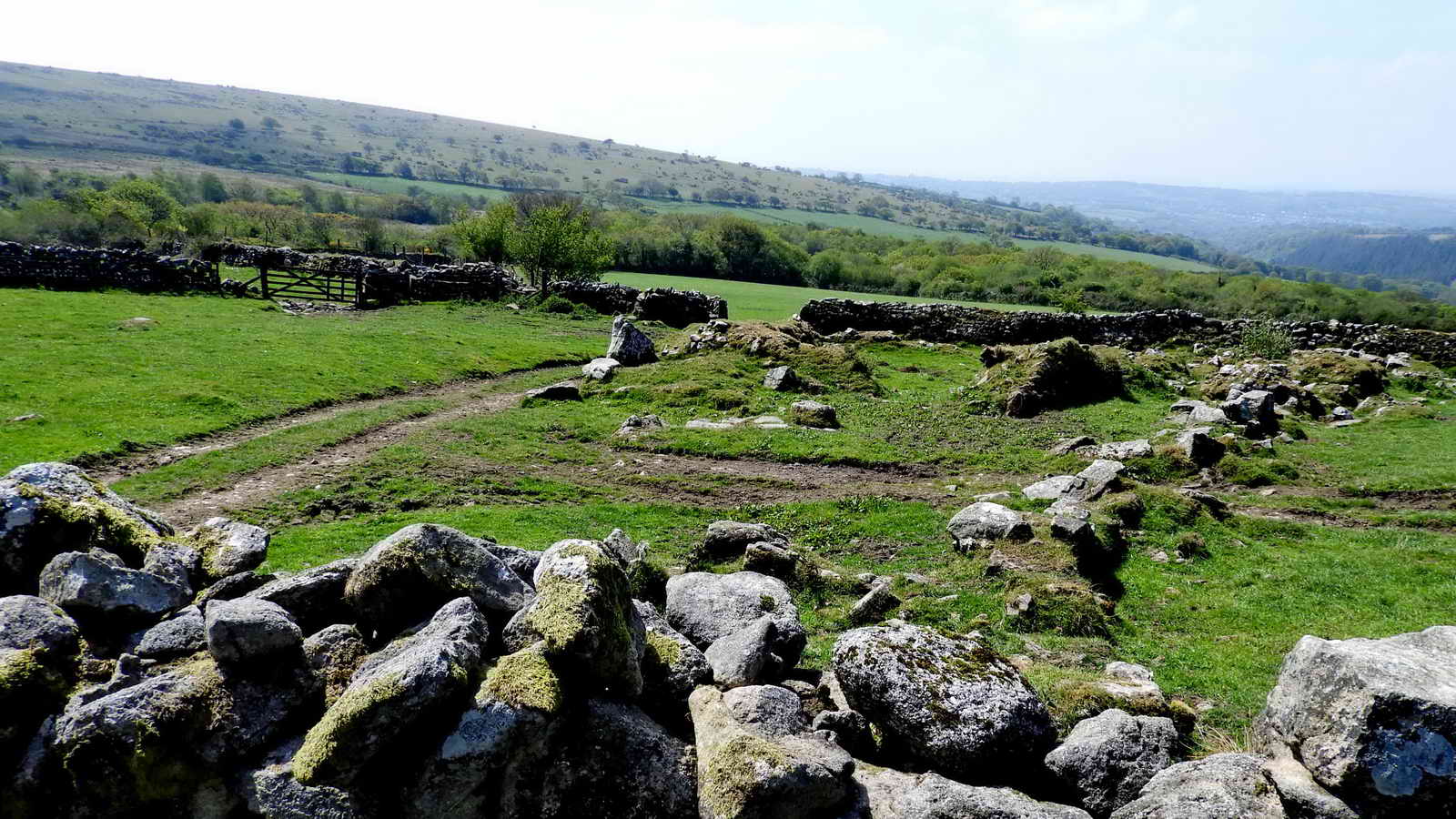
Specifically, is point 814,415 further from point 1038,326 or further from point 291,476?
point 1038,326

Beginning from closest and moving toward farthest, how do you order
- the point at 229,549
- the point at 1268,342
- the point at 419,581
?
1. the point at 419,581
2. the point at 229,549
3. the point at 1268,342

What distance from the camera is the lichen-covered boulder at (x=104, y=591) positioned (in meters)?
8.05

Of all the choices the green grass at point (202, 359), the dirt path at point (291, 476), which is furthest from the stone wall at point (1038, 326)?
the dirt path at point (291, 476)

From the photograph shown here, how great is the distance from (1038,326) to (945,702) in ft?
149

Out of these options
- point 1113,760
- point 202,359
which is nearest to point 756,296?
point 202,359

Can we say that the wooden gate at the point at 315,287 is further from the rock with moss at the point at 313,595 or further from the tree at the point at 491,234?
the rock with moss at the point at 313,595

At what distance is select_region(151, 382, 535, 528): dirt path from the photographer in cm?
1833

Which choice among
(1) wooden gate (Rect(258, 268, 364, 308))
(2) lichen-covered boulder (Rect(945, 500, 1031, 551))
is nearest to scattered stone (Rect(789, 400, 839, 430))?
(2) lichen-covered boulder (Rect(945, 500, 1031, 551))

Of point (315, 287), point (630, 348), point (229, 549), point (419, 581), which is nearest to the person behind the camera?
point (419, 581)

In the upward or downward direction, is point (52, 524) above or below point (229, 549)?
above

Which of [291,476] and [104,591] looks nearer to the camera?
[104,591]

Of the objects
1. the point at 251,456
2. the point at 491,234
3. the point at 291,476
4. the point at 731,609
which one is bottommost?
the point at 291,476

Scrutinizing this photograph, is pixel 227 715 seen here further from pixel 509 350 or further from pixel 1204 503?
pixel 509 350

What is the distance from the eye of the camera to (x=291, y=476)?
2106 cm
